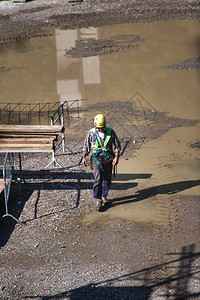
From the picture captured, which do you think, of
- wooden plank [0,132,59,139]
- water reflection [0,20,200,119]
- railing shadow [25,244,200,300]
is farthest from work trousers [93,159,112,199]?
water reflection [0,20,200,119]

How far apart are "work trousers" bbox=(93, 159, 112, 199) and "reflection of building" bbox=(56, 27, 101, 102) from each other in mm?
7333

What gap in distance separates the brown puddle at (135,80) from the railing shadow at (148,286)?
1.60 m

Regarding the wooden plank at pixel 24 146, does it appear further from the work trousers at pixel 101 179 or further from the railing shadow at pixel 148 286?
the railing shadow at pixel 148 286

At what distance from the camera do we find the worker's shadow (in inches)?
406

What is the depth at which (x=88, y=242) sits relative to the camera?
8.91 metres

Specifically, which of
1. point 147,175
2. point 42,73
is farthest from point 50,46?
point 147,175

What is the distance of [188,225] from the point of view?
30.3ft

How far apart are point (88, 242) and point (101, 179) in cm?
151

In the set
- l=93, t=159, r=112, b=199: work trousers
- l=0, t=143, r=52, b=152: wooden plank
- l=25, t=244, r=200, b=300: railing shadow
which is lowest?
l=25, t=244, r=200, b=300: railing shadow

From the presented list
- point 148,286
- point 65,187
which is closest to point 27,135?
point 65,187

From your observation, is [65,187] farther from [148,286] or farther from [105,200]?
→ [148,286]

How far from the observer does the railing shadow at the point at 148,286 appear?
24.3ft

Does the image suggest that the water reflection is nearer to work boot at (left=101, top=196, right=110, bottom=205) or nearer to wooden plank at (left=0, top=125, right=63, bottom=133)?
wooden plank at (left=0, top=125, right=63, bottom=133)

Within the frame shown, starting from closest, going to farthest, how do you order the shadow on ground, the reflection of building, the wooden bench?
1. the wooden bench
2. the shadow on ground
3. the reflection of building
